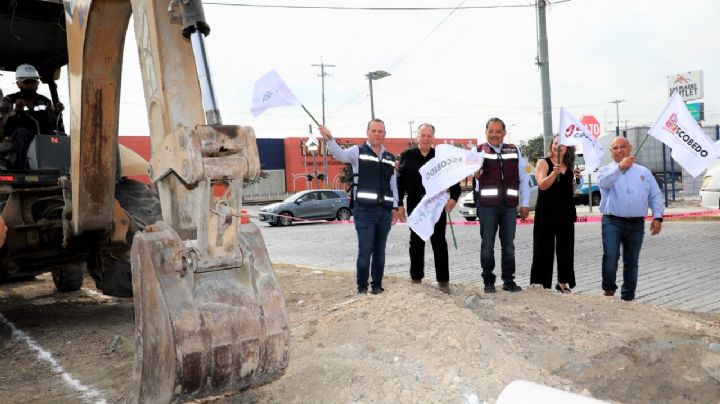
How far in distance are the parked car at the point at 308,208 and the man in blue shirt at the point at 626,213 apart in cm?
1637

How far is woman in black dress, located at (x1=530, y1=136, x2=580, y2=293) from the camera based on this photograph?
6395mm

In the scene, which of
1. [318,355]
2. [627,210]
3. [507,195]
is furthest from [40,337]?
[627,210]

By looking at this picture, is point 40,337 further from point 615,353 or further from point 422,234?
point 615,353

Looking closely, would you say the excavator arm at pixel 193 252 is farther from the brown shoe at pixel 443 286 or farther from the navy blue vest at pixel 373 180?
the brown shoe at pixel 443 286

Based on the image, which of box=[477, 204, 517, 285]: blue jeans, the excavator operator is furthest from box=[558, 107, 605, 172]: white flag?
the excavator operator

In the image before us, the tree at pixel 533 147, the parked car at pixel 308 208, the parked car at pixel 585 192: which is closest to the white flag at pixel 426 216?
the parked car at pixel 308 208

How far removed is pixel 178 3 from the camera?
9.16 feet

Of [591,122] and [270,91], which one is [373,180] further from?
[591,122]

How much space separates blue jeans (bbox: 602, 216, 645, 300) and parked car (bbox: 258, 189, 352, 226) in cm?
1639

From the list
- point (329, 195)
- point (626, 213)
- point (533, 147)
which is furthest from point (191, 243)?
point (533, 147)

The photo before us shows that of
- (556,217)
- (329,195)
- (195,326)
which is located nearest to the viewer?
(195,326)

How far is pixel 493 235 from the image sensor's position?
630 centimetres

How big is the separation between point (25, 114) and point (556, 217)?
215 inches

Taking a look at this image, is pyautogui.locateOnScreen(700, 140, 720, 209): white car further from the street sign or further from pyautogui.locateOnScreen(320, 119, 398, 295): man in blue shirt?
pyautogui.locateOnScreen(320, 119, 398, 295): man in blue shirt
